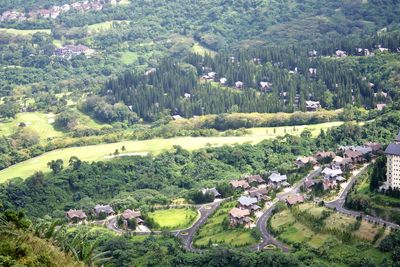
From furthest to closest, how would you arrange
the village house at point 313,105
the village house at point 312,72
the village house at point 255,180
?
the village house at point 312,72 < the village house at point 313,105 < the village house at point 255,180

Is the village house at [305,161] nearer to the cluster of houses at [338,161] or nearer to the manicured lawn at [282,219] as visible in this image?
the cluster of houses at [338,161]

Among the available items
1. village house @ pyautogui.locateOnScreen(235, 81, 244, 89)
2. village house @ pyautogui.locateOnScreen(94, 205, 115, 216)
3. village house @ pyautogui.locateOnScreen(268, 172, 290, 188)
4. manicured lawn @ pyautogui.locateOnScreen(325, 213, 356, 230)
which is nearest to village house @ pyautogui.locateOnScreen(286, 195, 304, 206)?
manicured lawn @ pyautogui.locateOnScreen(325, 213, 356, 230)

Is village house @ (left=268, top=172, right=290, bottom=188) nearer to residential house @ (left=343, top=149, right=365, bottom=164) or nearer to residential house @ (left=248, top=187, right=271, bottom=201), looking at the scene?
residential house @ (left=248, top=187, right=271, bottom=201)

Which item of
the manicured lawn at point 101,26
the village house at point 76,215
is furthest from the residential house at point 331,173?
the manicured lawn at point 101,26

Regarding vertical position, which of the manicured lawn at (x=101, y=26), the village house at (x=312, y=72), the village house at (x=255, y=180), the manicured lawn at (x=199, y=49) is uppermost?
the manicured lawn at (x=101, y=26)

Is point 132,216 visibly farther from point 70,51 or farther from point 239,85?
point 70,51

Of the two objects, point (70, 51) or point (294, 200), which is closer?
point (294, 200)

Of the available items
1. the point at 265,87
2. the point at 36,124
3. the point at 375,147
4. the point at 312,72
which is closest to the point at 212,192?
the point at 375,147
